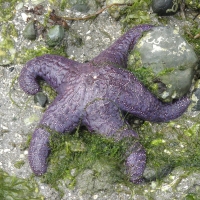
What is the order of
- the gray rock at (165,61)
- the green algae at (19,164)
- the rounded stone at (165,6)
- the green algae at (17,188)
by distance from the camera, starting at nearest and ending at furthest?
the gray rock at (165,61)
the green algae at (17,188)
the green algae at (19,164)
the rounded stone at (165,6)

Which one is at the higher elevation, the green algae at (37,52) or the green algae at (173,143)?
the green algae at (37,52)

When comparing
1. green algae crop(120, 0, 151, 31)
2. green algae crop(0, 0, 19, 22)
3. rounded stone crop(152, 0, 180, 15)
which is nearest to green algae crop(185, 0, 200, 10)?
rounded stone crop(152, 0, 180, 15)

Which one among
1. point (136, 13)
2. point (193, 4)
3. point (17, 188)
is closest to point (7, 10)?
point (136, 13)

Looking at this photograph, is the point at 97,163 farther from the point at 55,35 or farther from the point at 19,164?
the point at 55,35

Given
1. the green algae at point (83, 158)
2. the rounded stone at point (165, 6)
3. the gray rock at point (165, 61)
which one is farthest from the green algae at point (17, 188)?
the rounded stone at point (165, 6)

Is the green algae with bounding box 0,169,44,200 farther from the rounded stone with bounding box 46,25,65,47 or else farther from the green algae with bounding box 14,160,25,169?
the rounded stone with bounding box 46,25,65,47

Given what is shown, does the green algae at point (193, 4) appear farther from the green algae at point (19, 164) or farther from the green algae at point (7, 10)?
the green algae at point (19, 164)
